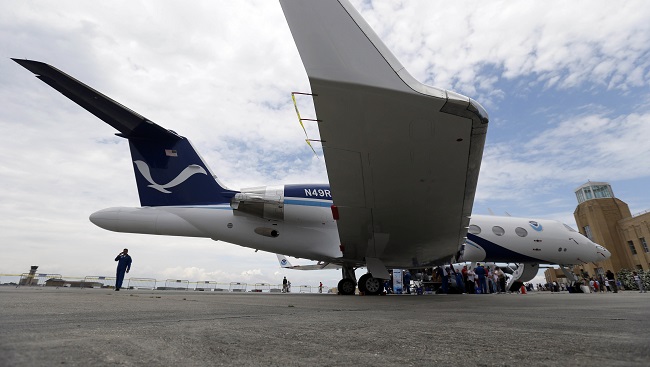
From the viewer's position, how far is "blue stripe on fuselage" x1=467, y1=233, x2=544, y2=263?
1124 centimetres

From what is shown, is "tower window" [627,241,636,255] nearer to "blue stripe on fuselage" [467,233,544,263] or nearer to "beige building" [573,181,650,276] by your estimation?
"beige building" [573,181,650,276]

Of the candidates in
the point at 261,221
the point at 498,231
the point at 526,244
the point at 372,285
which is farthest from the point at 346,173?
the point at 526,244

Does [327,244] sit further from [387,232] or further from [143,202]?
[143,202]

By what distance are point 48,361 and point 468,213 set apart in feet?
21.2

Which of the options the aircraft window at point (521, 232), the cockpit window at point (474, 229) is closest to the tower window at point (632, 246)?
the aircraft window at point (521, 232)

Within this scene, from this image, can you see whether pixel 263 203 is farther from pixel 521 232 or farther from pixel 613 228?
pixel 613 228

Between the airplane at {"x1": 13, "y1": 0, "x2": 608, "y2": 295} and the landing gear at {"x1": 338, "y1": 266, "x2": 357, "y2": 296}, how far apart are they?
0.12 feet

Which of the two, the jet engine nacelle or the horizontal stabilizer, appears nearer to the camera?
the horizontal stabilizer

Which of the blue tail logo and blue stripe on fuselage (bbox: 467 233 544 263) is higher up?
the blue tail logo

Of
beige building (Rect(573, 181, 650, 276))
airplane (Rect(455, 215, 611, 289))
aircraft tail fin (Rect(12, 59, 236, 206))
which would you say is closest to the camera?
aircraft tail fin (Rect(12, 59, 236, 206))

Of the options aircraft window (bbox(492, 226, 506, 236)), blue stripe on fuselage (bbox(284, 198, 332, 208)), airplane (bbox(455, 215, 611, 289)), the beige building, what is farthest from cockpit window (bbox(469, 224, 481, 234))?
the beige building

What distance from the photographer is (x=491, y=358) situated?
116 cm

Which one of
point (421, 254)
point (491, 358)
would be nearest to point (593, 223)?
point (421, 254)

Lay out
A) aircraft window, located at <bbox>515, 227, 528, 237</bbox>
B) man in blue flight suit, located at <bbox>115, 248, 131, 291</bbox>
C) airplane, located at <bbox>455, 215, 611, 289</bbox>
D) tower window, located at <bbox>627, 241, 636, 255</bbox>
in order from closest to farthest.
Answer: man in blue flight suit, located at <bbox>115, 248, 131, 291</bbox> → airplane, located at <bbox>455, 215, 611, 289</bbox> → aircraft window, located at <bbox>515, 227, 528, 237</bbox> → tower window, located at <bbox>627, 241, 636, 255</bbox>
